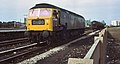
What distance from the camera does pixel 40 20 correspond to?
816 inches

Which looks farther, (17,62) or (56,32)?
(56,32)

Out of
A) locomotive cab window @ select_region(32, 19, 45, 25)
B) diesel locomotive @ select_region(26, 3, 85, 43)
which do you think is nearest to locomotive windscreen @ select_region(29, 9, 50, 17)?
diesel locomotive @ select_region(26, 3, 85, 43)

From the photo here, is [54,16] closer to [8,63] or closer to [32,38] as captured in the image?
[32,38]

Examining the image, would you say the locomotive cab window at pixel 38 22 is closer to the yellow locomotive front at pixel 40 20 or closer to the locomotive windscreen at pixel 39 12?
the yellow locomotive front at pixel 40 20

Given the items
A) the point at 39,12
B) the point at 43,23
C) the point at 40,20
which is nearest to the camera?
the point at 43,23

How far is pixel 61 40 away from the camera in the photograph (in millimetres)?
23531

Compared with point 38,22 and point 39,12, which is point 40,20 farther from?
point 39,12

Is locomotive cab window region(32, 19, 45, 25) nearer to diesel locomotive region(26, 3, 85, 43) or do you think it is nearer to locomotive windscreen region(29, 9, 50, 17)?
diesel locomotive region(26, 3, 85, 43)

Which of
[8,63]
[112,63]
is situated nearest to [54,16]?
[112,63]

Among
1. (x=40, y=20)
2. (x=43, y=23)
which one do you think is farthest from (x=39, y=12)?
(x=43, y=23)

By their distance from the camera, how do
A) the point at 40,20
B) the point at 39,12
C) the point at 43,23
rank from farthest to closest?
the point at 39,12
the point at 40,20
the point at 43,23

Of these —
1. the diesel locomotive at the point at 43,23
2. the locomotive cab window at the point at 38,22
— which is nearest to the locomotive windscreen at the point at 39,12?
the diesel locomotive at the point at 43,23

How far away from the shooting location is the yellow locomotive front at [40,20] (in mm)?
20359

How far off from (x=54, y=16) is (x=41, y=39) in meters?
1.96
